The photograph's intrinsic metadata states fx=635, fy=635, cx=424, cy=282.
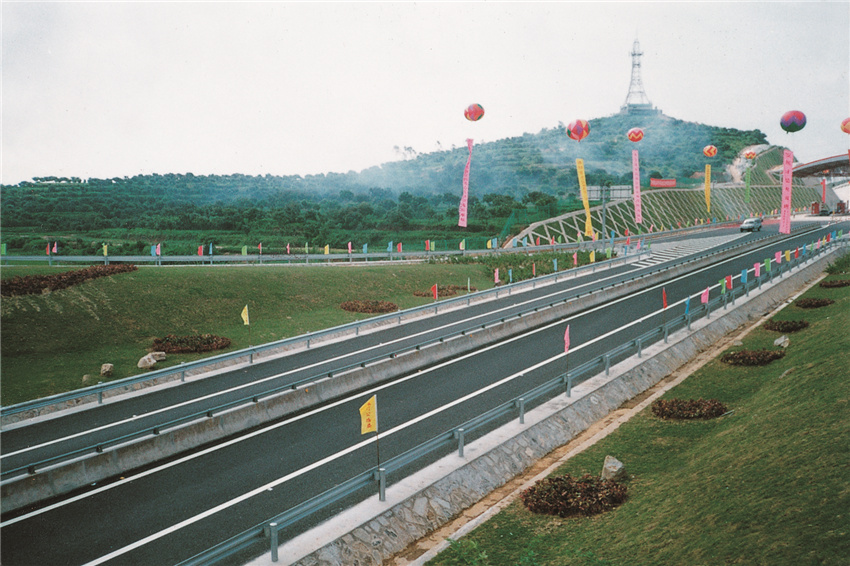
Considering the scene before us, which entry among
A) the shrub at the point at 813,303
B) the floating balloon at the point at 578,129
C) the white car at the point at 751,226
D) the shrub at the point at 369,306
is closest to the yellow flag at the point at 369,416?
the shrub at the point at 369,306

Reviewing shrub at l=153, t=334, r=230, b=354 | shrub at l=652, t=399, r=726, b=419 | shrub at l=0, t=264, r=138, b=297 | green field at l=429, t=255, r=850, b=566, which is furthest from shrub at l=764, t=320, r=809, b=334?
shrub at l=0, t=264, r=138, b=297

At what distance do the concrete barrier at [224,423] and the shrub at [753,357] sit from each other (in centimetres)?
976

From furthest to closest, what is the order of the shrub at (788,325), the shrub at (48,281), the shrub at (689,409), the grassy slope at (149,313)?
1. the shrub at (48,281)
2. the shrub at (788,325)
3. the grassy slope at (149,313)
4. the shrub at (689,409)

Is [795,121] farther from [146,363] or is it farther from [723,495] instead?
[146,363]

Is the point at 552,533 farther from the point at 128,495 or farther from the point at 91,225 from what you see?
the point at 91,225

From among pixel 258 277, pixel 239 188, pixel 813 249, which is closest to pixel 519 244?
pixel 813 249

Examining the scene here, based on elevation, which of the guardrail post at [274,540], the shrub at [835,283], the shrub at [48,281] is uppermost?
the shrub at [48,281]

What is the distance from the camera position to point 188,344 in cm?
2694

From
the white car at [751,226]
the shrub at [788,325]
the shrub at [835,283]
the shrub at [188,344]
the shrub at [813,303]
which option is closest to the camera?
the shrub at [188,344]

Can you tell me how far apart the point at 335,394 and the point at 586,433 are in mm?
8386

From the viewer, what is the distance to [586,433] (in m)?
18.7

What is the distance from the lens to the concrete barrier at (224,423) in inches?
551

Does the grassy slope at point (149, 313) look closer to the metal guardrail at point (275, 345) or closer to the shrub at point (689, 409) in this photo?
the metal guardrail at point (275, 345)

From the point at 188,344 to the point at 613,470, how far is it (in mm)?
18999
